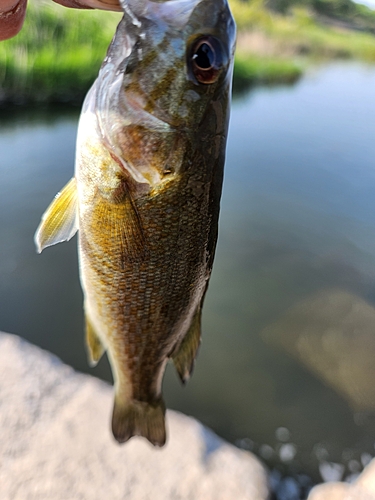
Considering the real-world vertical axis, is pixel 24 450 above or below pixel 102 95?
below

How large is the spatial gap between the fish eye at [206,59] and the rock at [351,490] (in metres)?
2.01

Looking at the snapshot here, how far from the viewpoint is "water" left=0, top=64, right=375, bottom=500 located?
300cm

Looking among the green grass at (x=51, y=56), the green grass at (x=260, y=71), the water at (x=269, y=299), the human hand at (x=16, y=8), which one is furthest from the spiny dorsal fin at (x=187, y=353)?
the green grass at (x=260, y=71)

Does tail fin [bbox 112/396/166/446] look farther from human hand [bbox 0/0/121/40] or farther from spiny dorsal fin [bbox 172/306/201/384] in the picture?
human hand [bbox 0/0/121/40]

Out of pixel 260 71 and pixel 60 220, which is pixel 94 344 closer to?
pixel 60 220

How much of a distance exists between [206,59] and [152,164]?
268mm

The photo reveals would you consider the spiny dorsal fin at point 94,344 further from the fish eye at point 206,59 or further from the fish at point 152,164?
the fish eye at point 206,59

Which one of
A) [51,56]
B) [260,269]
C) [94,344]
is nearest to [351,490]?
[94,344]

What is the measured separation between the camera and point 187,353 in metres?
1.25

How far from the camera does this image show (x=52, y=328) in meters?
3.51

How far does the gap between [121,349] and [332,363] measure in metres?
2.77

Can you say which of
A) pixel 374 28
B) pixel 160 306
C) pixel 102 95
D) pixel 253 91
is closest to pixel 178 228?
pixel 160 306

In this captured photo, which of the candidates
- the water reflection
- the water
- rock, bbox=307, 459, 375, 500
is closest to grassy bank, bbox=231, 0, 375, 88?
the water

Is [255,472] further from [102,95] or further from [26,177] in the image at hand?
[26,177]
